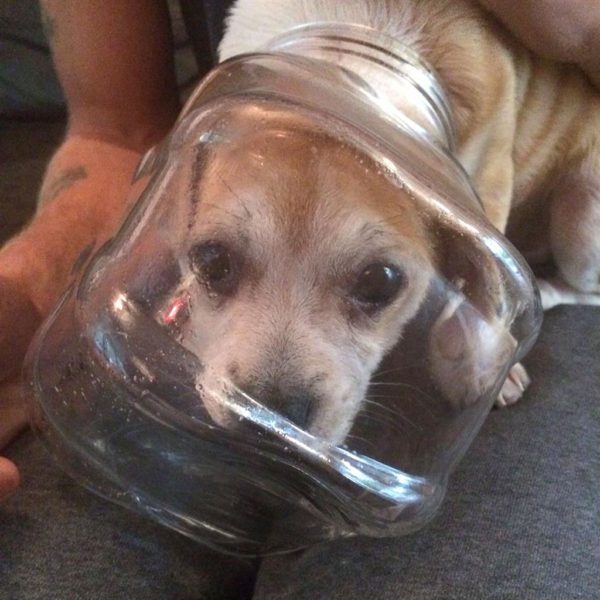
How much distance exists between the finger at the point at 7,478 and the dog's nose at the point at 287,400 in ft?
0.74

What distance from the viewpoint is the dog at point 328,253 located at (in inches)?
25.6

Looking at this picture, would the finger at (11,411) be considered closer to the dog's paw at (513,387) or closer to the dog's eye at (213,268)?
the dog's eye at (213,268)

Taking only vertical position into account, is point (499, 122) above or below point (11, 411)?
above

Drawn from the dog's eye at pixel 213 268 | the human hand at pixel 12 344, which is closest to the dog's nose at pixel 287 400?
the dog's eye at pixel 213 268

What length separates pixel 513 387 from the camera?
869 millimetres

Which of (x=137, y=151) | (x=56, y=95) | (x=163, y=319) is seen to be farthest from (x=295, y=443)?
(x=56, y=95)

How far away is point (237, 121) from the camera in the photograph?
665 mm

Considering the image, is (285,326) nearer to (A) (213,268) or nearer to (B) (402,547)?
(A) (213,268)

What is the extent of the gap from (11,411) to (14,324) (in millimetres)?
95

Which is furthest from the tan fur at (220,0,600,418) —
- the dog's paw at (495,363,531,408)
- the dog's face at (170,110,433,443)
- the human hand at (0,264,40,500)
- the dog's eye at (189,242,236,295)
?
the human hand at (0,264,40,500)

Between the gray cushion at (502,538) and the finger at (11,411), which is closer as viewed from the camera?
the gray cushion at (502,538)

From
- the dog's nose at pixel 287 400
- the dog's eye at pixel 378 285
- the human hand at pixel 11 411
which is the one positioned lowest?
the human hand at pixel 11 411

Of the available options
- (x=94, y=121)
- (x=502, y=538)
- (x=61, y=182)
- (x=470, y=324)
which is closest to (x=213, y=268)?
(x=470, y=324)

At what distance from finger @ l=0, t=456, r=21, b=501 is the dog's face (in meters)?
0.19
